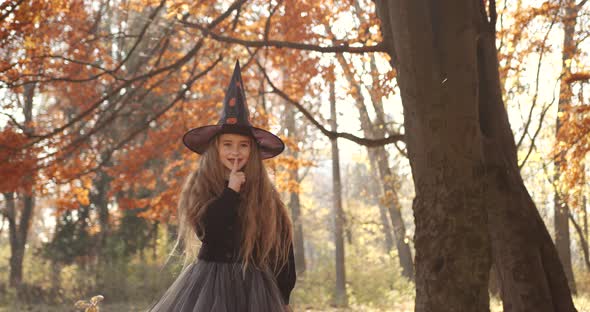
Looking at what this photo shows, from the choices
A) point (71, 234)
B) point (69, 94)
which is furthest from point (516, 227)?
point (71, 234)

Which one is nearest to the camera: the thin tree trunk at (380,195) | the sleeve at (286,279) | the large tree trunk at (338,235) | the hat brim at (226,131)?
the sleeve at (286,279)

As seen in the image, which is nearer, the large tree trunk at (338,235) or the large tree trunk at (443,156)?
the large tree trunk at (443,156)

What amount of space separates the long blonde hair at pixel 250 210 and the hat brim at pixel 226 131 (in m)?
0.06

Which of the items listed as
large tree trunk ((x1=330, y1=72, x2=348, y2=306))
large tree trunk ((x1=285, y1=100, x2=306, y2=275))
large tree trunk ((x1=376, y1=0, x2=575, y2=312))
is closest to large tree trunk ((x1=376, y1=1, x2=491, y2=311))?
large tree trunk ((x1=376, y1=0, x2=575, y2=312))

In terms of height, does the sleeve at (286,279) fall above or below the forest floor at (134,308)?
below

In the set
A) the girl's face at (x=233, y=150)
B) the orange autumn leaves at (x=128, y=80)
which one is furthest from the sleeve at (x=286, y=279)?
the orange autumn leaves at (x=128, y=80)

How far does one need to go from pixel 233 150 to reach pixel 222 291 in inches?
32.5

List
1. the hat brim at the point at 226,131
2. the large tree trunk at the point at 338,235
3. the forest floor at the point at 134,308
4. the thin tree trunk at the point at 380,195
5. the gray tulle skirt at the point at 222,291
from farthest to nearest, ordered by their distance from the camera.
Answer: the thin tree trunk at the point at 380,195
the large tree trunk at the point at 338,235
the forest floor at the point at 134,308
the hat brim at the point at 226,131
the gray tulle skirt at the point at 222,291

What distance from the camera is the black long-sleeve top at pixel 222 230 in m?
3.62

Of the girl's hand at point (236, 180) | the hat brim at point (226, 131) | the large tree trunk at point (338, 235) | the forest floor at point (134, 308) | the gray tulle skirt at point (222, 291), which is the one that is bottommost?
the gray tulle skirt at point (222, 291)

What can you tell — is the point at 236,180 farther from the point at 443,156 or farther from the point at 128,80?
the point at 128,80

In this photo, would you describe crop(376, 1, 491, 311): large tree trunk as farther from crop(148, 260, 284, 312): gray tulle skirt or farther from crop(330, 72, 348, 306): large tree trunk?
crop(330, 72, 348, 306): large tree trunk

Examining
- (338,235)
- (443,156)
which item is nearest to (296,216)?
(338,235)

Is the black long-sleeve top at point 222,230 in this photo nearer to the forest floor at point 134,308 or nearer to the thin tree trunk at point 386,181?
the forest floor at point 134,308
